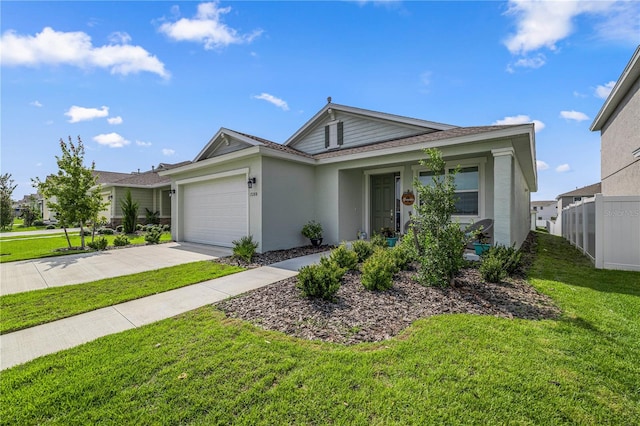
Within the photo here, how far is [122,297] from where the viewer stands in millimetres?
4898

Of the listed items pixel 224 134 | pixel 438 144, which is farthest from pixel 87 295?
pixel 438 144

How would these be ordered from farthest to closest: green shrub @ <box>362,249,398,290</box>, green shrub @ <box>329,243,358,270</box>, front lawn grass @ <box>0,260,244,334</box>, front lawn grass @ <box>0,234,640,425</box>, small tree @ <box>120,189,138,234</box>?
small tree @ <box>120,189,138,234</box> → green shrub @ <box>329,243,358,270</box> → green shrub @ <box>362,249,398,290</box> → front lawn grass @ <box>0,260,244,334</box> → front lawn grass @ <box>0,234,640,425</box>

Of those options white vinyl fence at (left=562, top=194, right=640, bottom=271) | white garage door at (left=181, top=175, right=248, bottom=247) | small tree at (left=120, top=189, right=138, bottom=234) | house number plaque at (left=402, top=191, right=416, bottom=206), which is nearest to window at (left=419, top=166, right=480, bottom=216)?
house number plaque at (left=402, top=191, right=416, bottom=206)

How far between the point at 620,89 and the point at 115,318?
1608cm

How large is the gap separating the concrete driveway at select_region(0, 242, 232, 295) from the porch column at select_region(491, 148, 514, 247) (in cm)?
813

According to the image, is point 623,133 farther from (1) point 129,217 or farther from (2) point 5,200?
(2) point 5,200

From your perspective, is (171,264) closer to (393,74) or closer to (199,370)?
(199,370)

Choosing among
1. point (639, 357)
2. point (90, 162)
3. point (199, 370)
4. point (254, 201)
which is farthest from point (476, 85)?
point (90, 162)

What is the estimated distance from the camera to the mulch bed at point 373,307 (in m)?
3.54

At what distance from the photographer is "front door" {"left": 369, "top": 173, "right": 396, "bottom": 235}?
34.9ft

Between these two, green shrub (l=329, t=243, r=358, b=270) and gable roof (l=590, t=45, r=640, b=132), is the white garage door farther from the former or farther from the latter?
gable roof (l=590, t=45, r=640, b=132)

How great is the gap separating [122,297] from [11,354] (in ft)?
6.00

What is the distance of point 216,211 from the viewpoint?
36.6 feet

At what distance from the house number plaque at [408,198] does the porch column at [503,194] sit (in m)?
2.83
